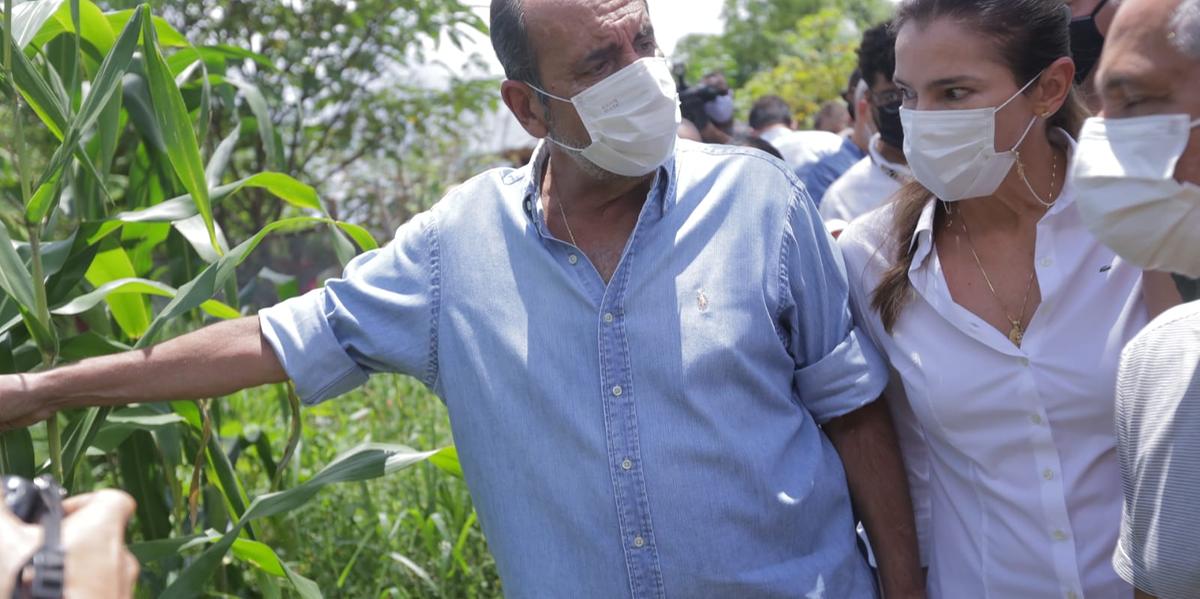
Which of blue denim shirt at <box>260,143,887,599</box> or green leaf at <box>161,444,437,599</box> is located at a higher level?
blue denim shirt at <box>260,143,887,599</box>

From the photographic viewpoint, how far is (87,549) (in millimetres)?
978

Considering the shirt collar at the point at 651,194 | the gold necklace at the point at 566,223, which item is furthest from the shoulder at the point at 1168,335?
the gold necklace at the point at 566,223

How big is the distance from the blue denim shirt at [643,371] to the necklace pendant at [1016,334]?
0.65 ft

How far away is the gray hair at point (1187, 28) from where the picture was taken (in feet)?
4.48

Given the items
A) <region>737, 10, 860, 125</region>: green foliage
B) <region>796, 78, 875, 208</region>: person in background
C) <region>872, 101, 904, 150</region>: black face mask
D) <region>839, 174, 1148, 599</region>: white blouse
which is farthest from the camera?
<region>737, 10, 860, 125</region>: green foliage

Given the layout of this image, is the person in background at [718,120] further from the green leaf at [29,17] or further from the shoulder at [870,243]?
the green leaf at [29,17]

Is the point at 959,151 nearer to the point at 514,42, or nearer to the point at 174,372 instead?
the point at 514,42

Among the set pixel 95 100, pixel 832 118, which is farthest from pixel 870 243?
pixel 832 118

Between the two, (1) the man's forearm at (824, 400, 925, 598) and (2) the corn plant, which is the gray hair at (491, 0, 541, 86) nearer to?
(2) the corn plant

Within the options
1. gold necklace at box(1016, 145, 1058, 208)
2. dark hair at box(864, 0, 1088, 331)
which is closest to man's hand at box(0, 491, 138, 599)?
dark hair at box(864, 0, 1088, 331)

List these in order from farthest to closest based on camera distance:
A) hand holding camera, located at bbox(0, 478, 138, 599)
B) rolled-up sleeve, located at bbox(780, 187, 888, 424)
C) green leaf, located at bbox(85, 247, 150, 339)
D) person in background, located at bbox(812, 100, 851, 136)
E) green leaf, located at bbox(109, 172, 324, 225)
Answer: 1. person in background, located at bbox(812, 100, 851, 136)
2. green leaf, located at bbox(85, 247, 150, 339)
3. green leaf, located at bbox(109, 172, 324, 225)
4. rolled-up sleeve, located at bbox(780, 187, 888, 424)
5. hand holding camera, located at bbox(0, 478, 138, 599)

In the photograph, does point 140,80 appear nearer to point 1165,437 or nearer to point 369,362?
point 369,362

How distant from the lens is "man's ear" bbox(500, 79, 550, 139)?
7.06 feet

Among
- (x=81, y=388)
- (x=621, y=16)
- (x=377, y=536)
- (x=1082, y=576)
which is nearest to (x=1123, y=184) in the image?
(x=1082, y=576)
